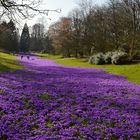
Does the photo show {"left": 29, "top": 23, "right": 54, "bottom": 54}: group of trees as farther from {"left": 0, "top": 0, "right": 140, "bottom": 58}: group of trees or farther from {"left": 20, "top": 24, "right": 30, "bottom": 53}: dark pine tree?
{"left": 0, "top": 0, "right": 140, "bottom": 58}: group of trees

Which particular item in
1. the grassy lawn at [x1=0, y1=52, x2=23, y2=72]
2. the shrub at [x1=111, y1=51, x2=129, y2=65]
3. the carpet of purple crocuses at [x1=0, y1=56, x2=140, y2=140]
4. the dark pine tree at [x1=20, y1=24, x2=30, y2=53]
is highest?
the dark pine tree at [x1=20, y1=24, x2=30, y2=53]

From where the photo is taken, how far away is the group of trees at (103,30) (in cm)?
6450

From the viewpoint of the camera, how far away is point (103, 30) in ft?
253

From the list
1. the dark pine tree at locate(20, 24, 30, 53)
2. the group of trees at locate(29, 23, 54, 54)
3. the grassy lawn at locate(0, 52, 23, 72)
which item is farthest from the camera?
the group of trees at locate(29, 23, 54, 54)

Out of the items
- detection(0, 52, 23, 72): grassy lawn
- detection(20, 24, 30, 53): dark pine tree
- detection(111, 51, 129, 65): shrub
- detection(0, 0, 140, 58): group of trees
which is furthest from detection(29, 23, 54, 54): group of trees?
detection(111, 51, 129, 65): shrub

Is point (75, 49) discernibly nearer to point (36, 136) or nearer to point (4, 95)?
point (4, 95)

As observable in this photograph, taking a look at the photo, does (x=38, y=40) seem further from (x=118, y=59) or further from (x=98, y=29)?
(x=118, y=59)

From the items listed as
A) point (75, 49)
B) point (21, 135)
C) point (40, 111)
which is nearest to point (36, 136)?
point (21, 135)

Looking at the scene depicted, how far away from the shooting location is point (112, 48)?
74188 mm

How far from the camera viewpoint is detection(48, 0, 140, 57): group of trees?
64.5 metres

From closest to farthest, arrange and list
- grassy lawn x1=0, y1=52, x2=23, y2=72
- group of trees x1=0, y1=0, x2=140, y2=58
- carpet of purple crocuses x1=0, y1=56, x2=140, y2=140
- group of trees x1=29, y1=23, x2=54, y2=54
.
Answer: carpet of purple crocuses x1=0, y1=56, x2=140, y2=140 → grassy lawn x1=0, y1=52, x2=23, y2=72 → group of trees x1=0, y1=0, x2=140, y2=58 → group of trees x1=29, y1=23, x2=54, y2=54

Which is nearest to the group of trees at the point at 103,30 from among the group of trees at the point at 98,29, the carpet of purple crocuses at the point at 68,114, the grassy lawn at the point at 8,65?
the group of trees at the point at 98,29

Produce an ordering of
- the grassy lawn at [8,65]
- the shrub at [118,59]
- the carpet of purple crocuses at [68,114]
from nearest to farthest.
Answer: the carpet of purple crocuses at [68,114] < the grassy lawn at [8,65] < the shrub at [118,59]

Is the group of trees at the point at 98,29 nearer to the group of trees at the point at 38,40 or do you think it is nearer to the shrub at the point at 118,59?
the shrub at the point at 118,59
